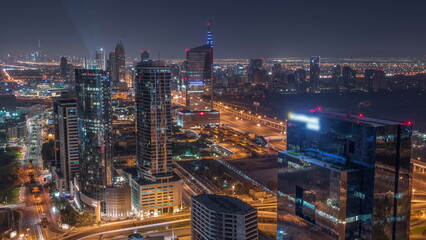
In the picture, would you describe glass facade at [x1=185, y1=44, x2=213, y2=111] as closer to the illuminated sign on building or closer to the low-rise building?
the low-rise building

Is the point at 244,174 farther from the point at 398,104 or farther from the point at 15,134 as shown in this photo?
the point at 15,134

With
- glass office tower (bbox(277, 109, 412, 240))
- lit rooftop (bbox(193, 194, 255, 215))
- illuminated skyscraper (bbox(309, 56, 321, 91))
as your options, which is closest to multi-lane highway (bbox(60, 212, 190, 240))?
lit rooftop (bbox(193, 194, 255, 215))

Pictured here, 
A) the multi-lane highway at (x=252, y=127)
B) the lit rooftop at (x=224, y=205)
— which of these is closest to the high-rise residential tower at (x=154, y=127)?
the lit rooftop at (x=224, y=205)

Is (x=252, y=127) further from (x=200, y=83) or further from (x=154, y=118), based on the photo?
(x=154, y=118)

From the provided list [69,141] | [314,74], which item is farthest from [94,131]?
[314,74]

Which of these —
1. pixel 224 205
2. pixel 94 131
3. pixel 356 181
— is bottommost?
pixel 224 205

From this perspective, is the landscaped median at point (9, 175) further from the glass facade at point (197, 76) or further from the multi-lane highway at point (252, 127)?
the multi-lane highway at point (252, 127)
